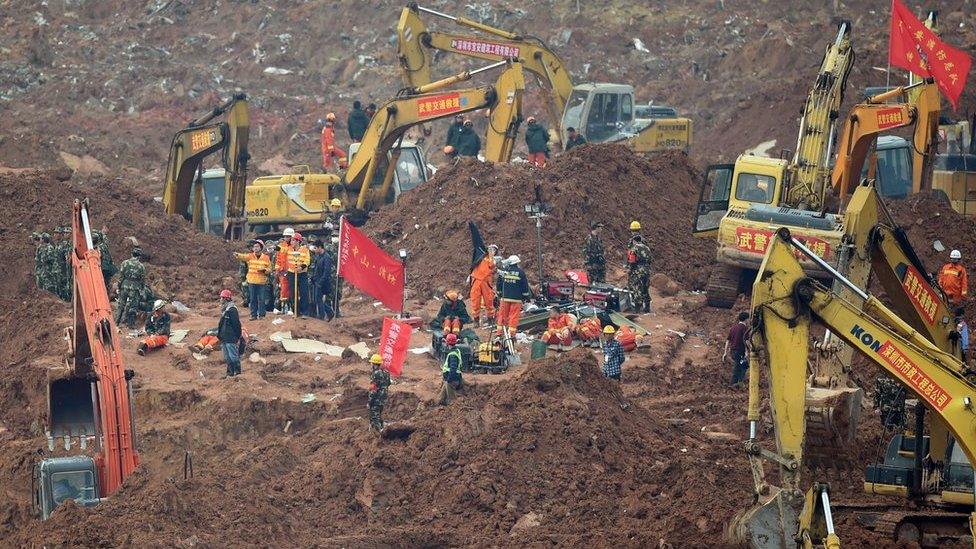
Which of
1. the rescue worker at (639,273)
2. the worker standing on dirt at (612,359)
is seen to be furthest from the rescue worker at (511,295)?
the rescue worker at (639,273)

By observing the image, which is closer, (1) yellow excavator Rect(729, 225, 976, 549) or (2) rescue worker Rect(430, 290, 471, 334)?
(1) yellow excavator Rect(729, 225, 976, 549)

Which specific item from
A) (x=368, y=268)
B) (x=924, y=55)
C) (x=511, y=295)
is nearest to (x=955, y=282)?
(x=511, y=295)

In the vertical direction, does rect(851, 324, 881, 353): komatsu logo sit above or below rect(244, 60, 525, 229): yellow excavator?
below

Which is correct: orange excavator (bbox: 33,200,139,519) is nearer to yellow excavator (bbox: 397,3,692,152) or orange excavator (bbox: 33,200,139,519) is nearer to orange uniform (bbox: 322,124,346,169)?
orange uniform (bbox: 322,124,346,169)

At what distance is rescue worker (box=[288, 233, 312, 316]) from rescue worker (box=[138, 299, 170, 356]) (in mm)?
2281

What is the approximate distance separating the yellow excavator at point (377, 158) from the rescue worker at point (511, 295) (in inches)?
315

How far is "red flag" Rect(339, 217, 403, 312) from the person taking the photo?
25109 mm

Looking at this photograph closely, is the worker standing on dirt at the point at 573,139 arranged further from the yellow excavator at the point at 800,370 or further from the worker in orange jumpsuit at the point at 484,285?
the yellow excavator at the point at 800,370

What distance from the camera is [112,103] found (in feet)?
161

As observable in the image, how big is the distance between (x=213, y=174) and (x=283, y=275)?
27.1ft

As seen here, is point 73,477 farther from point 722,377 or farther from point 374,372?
point 722,377

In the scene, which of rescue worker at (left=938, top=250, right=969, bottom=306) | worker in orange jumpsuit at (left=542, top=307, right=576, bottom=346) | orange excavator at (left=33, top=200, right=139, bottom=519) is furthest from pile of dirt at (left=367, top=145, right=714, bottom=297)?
orange excavator at (left=33, top=200, right=139, bottom=519)

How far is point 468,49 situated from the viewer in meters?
38.0

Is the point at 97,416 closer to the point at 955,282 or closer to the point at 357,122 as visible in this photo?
the point at 955,282
